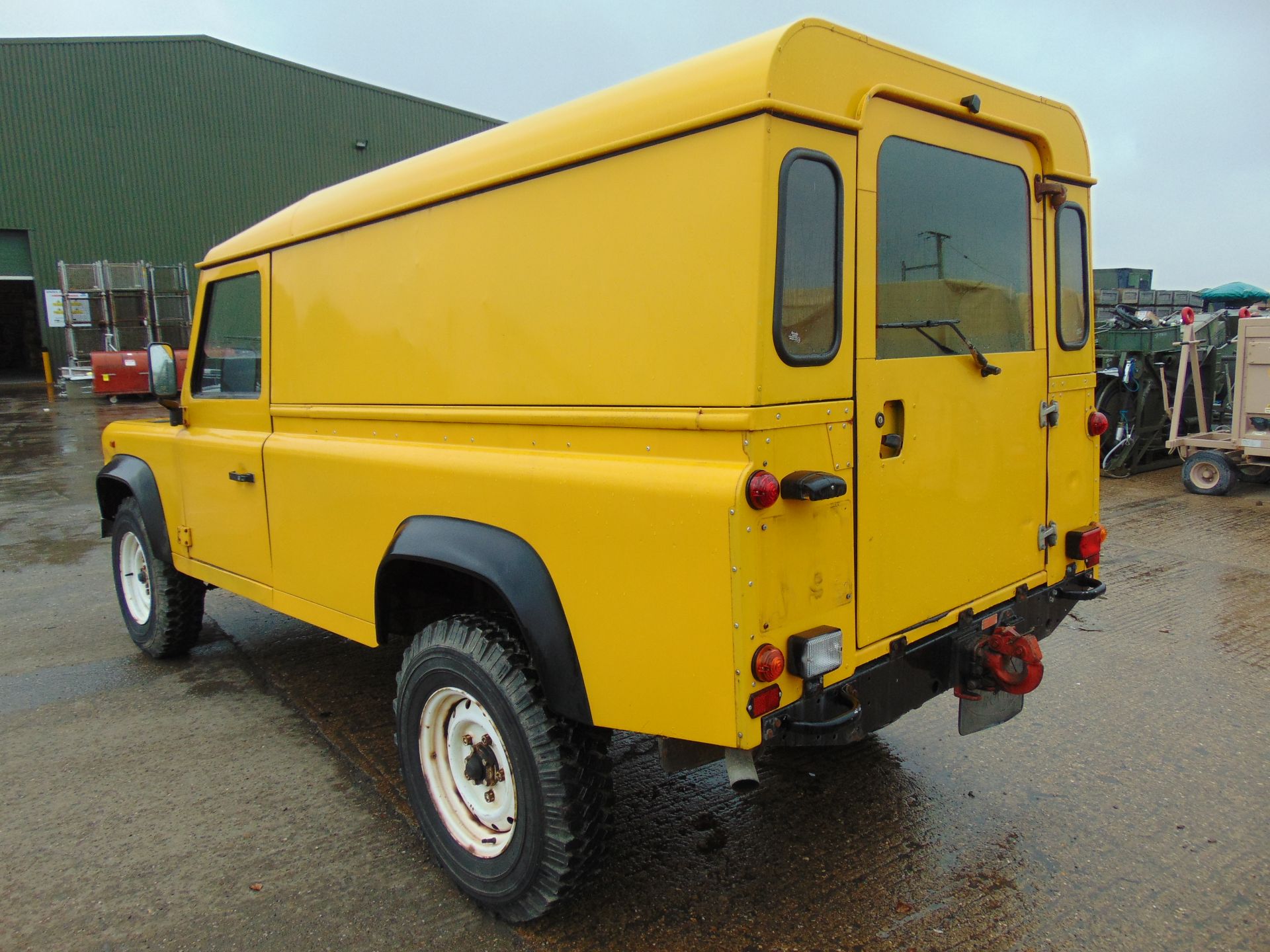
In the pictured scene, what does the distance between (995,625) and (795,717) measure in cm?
106

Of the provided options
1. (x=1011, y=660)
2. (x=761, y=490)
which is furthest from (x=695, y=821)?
(x=761, y=490)

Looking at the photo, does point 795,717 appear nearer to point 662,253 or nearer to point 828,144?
point 662,253

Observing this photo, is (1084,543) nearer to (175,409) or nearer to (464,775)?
(464,775)

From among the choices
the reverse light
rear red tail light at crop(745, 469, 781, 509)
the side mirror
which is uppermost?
the side mirror

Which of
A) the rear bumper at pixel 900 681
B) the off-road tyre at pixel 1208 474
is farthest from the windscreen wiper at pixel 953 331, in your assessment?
the off-road tyre at pixel 1208 474

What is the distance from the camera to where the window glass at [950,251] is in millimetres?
2537

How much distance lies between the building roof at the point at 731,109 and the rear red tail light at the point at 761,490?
87cm

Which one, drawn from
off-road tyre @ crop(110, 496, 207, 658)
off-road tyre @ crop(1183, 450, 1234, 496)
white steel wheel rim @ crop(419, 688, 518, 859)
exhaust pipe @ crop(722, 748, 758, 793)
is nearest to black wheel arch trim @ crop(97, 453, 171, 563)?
off-road tyre @ crop(110, 496, 207, 658)

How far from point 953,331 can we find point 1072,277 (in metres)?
0.88

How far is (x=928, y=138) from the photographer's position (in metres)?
2.63

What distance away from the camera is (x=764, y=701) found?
221 cm

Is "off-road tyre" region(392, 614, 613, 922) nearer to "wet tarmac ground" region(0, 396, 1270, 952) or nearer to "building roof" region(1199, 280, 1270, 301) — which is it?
"wet tarmac ground" region(0, 396, 1270, 952)

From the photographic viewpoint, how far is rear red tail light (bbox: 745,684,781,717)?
2180mm

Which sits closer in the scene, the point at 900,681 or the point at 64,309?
the point at 900,681
